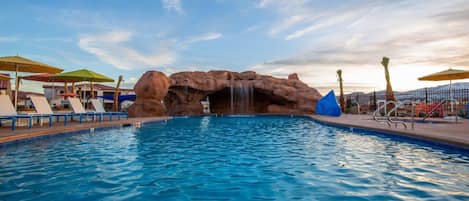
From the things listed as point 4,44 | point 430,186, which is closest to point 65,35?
point 4,44

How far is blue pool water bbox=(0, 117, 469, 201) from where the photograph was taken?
3279 millimetres

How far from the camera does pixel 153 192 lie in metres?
3.36

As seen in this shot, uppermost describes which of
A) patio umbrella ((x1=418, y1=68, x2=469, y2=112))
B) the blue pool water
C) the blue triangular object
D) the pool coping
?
patio umbrella ((x1=418, y1=68, x2=469, y2=112))

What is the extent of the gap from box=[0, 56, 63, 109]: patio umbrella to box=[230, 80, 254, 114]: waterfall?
14.9 m

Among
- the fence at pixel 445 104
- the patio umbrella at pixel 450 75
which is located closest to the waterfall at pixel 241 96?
the fence at pixel 445 104

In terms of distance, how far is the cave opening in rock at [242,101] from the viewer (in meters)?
25.1

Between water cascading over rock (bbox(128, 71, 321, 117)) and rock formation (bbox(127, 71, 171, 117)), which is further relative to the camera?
water cascading over rock (bbox(128, 71, 321, 117))

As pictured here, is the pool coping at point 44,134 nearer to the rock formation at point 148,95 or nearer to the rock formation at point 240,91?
the rock formation at point 148,95

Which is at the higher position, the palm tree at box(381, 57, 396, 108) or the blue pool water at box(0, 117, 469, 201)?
the palm tree at box(381, 57, 396, 108)

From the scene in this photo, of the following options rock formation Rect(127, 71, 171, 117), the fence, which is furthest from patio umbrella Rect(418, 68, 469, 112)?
rock formation Rect(127, 71, 171, 117)

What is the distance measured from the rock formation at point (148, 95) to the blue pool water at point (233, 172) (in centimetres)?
1250

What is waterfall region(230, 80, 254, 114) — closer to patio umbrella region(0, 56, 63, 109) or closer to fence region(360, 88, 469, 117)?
fence region(360, 88, 469, 117)

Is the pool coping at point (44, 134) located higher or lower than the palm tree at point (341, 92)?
lower

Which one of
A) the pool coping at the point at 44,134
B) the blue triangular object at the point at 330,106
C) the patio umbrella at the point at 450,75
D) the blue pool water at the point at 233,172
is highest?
the patio umbrella at the point at 450,75
